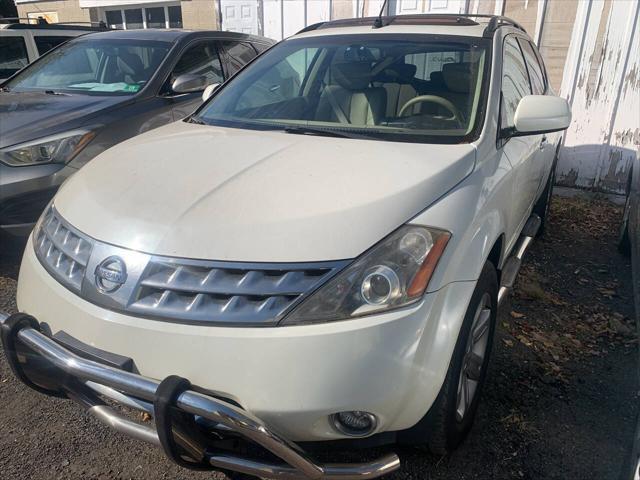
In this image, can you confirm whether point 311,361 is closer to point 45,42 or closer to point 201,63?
point 201,63

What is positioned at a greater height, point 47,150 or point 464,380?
point 47,150

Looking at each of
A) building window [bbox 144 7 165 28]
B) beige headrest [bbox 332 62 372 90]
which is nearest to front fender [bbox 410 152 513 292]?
beige headrest [bbox 332 62 372 90]

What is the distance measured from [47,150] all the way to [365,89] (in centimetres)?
215

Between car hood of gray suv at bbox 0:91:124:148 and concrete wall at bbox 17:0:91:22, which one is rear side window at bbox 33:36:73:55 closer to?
car hood of gray suv at bbox 0:91:124:148

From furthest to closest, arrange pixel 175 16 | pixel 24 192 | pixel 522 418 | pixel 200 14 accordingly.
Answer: pixel 175 16, pixel 200 14, pixel 24 192, pixel 522 418

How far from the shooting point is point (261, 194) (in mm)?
1925

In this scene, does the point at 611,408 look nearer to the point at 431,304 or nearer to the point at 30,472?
the point at 431,304

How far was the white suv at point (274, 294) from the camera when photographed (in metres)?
1.62

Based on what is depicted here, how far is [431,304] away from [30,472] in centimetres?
175

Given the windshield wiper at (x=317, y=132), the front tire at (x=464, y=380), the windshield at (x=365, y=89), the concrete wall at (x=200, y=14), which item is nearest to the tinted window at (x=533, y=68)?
the windshield at (x=365, y=89)

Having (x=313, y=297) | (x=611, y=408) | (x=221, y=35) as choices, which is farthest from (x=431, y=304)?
(x=221, y=35)

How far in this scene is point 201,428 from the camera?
5.61ft

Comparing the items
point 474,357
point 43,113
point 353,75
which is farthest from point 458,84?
point 43,113

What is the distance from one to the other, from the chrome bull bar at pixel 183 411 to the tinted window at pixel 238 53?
4.07 metres
